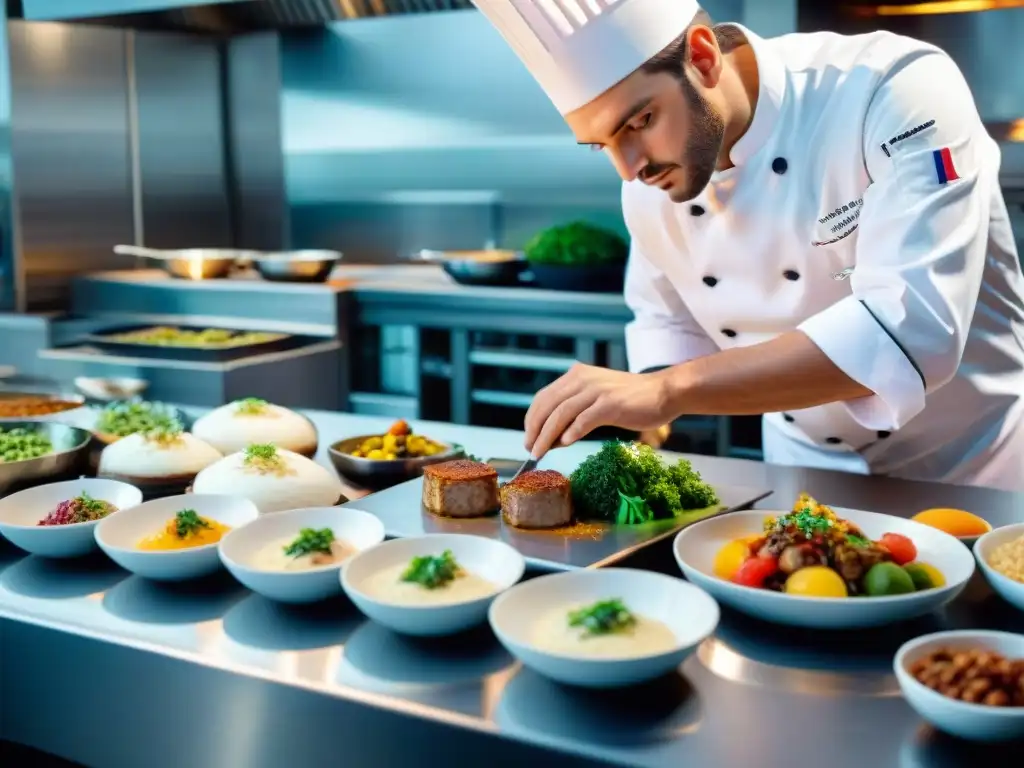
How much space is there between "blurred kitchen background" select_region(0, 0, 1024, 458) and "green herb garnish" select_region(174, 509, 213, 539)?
238 centimetres

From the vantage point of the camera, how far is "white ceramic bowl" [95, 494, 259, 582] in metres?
1.50

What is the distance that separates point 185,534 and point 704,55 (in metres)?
1.10

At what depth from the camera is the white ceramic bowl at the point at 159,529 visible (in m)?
1.50

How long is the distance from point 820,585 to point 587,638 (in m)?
0.29

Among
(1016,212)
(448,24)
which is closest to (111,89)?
(448,24)

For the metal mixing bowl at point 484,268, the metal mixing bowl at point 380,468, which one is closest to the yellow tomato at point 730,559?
the metal mixing bowl at point 380,468

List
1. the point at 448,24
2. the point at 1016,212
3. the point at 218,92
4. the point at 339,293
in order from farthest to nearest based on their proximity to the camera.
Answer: the point at 218,92
the point at 448,24
the point at 339,293
the point at 1016,212

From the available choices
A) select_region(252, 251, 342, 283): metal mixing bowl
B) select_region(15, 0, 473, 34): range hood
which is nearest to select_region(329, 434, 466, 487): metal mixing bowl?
select_region(252, 251, 342, 283): metal mixing bowl

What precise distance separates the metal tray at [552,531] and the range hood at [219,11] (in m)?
3.26

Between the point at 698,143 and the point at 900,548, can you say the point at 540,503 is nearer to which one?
the point at 900,548

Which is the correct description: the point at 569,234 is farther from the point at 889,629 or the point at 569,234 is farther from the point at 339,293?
the point at 889,629

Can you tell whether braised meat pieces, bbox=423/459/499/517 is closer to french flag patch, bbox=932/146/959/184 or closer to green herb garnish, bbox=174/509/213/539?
green herb garnish, bbox=174/509/213/539

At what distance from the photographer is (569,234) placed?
396 cm

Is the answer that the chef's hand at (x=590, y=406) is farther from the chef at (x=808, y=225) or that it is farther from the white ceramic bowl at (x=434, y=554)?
the white ceramic bowl at (x=434, y=554)
